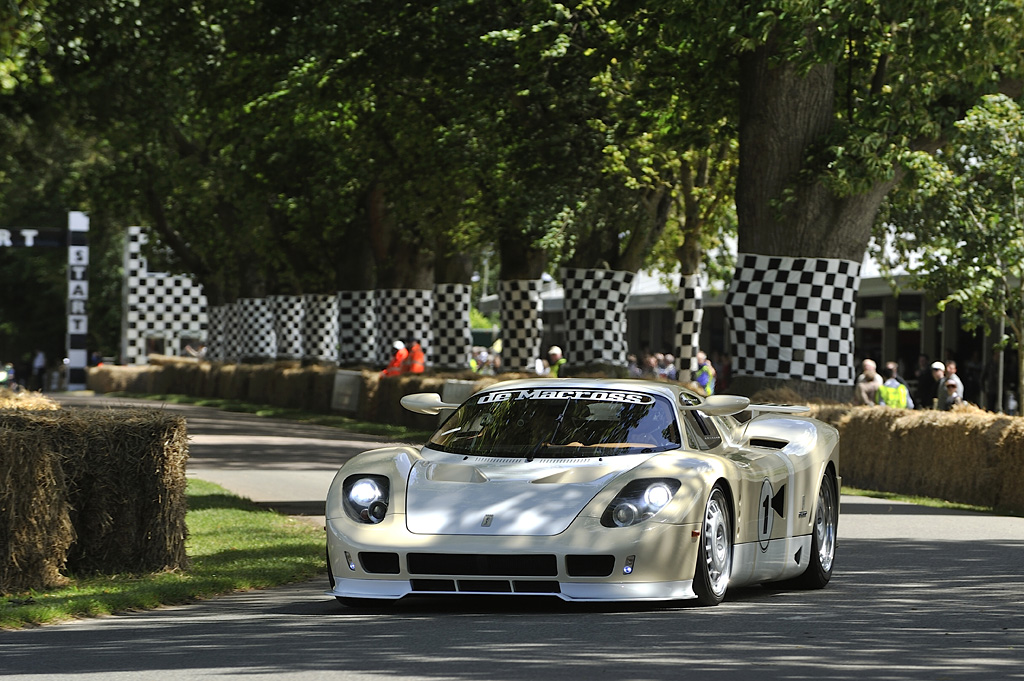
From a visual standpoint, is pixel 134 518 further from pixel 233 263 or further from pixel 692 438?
pixel 233 263

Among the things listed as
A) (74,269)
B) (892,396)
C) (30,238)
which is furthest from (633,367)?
(30,238)

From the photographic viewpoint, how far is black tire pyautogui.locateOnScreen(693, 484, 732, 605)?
847 centimetres

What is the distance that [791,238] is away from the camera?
19.5m

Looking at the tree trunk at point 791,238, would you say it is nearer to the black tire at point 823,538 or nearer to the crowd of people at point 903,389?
the crowd of people at point 903,389

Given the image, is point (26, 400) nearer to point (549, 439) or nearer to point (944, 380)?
point (549, 439)

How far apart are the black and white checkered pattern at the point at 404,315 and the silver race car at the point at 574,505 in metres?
28.2

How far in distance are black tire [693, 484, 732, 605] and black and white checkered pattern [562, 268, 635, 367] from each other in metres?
21.5

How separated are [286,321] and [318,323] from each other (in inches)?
148

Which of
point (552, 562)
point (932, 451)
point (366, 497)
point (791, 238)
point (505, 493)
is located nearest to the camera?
point (552, 562)

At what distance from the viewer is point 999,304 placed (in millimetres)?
22672

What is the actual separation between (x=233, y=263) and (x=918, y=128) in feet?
109

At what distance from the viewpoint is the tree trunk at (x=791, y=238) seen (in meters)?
19.3

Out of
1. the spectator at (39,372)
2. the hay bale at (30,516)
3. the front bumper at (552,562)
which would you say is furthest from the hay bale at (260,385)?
the front bumper at (552,562)

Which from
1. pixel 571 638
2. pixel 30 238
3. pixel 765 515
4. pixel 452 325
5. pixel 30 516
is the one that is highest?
pixel 30 238
